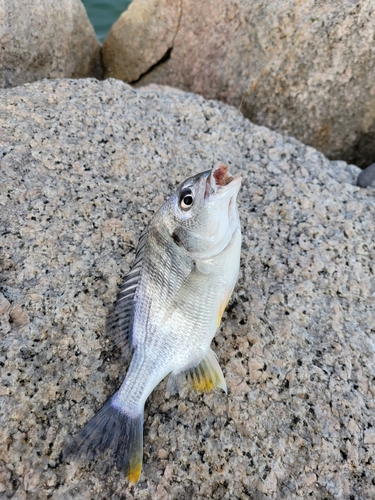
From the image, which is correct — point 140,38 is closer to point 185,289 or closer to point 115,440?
point 185,289

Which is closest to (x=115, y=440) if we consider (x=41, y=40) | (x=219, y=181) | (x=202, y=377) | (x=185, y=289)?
(x=202, y=377)

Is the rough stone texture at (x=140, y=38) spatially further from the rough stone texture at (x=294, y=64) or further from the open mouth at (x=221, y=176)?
the open mouth at (x=221, y=176)

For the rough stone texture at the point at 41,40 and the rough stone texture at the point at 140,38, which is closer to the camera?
the rough stone texture at the point at 41,40

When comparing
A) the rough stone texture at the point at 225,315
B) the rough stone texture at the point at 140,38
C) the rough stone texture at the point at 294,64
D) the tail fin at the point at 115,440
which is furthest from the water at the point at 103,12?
the tail fin at the point at 115,440

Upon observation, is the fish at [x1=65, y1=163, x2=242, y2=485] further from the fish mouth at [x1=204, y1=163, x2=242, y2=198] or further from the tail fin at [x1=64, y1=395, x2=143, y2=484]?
the tail fin at [x1=64, y1=395, x2=143, y2=484]

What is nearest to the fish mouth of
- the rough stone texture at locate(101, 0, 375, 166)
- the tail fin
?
the tail fin
